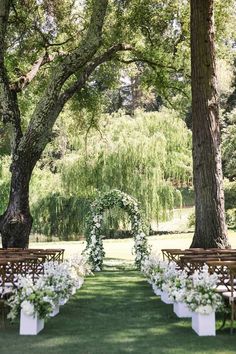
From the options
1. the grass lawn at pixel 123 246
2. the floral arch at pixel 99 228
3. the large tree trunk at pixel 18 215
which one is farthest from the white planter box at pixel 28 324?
the grass lawn at pixel 123 246

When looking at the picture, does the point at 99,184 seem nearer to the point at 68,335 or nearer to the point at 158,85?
the point at 158,85

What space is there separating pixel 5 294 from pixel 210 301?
2876mm

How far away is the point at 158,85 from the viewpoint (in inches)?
748

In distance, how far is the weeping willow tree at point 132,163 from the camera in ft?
84.8

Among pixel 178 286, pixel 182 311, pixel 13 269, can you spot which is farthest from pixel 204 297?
pixel 13 269

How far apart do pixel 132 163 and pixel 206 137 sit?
13.0 m

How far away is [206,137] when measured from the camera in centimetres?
1298

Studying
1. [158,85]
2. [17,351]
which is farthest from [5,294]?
[158,85]

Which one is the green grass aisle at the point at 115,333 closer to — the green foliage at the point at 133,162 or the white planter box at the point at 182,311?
the white planter box at the point at 182,311

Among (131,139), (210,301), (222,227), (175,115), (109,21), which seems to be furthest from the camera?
(175,115)

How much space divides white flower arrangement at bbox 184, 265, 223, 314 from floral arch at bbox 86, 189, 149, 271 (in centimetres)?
899

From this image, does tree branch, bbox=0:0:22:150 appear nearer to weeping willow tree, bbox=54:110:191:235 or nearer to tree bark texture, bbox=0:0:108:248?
tree bark texture, bbox=0:0:108:248

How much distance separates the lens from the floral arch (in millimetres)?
15562

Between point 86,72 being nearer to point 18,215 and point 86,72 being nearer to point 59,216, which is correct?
point 18,215
